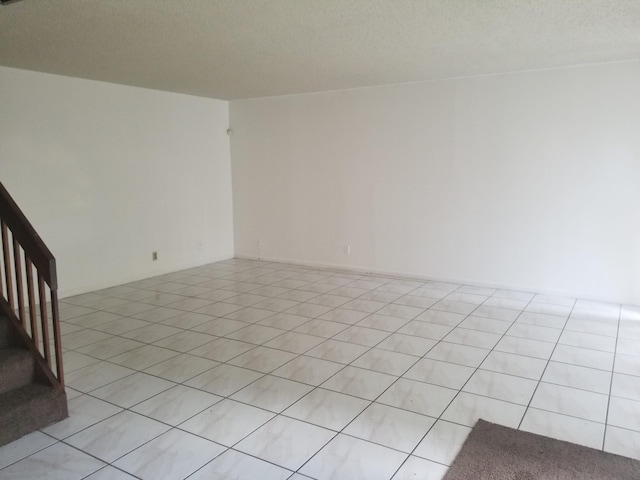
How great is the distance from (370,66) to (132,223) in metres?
3.23

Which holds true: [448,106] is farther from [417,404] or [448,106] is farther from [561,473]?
[561,473]

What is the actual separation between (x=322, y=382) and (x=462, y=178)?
3.20 meters

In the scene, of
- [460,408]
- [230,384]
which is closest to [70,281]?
[230,384]

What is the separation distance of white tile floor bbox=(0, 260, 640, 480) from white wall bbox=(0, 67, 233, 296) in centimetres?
73

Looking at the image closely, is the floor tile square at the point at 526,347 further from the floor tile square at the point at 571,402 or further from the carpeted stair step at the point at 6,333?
the carpeted stair step at the point at 6,333

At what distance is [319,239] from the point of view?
6.35 m

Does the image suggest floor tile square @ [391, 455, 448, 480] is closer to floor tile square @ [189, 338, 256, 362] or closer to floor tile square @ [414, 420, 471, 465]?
floor tile square @ [414, 420, 471, 465]

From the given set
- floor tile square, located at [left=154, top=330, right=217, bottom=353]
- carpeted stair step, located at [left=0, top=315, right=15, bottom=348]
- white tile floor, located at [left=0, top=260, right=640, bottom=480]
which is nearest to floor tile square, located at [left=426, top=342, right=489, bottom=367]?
white tile floor, located at [left=0, top=260, right=640, bottom=480]

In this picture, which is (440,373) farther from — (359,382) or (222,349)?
(222,349)

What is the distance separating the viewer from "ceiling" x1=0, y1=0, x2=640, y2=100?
290 cm

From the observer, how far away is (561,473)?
2.06 m

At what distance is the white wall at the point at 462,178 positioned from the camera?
459cm

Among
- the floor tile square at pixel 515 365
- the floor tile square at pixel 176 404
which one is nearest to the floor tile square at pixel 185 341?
the floor tile square at pixel 176 404

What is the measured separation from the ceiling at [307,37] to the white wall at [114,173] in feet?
1.20
